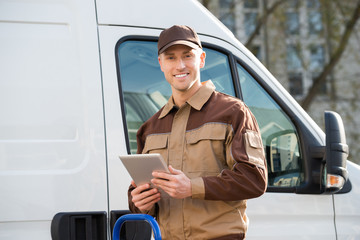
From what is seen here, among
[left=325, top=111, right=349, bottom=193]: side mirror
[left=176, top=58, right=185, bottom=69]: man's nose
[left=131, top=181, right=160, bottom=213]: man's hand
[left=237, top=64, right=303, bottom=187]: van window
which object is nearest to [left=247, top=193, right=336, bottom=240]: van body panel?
[left=237, top=64, right=303, bottom=187]: van window

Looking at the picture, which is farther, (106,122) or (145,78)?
(145,78)

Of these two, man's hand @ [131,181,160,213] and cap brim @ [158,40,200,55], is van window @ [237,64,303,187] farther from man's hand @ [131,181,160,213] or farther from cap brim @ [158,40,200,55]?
man's hand @ [131,181,160,213]

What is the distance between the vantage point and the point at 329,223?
3049mm

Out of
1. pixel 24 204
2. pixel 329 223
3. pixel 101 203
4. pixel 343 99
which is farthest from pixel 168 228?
pixel 343 99

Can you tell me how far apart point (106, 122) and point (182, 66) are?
0.68 meters

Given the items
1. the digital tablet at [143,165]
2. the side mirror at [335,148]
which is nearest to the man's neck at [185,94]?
the digital tablet at [143,165]

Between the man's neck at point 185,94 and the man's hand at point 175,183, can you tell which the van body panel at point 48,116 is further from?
the man's hand at point 175,183

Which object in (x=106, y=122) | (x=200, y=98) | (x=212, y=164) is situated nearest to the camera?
(x=212, y=164)

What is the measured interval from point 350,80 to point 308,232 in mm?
7903

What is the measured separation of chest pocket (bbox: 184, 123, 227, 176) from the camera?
2125mm

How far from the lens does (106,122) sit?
9.06 feet

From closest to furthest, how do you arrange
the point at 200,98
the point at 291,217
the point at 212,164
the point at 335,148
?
the point at 212,164
the point at 200,98
the point at 335,148
the point at 291,217

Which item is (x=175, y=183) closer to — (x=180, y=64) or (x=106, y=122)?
(x=180, y=64)

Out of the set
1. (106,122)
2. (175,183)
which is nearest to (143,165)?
(175,183)
